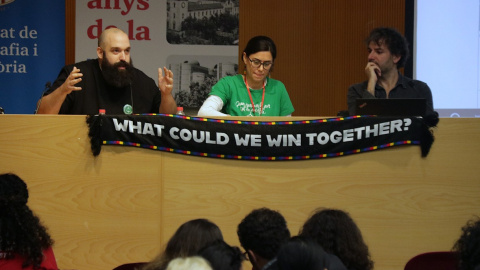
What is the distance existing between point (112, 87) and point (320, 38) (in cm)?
A: 259

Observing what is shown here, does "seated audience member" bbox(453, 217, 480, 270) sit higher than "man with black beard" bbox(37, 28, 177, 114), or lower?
lower

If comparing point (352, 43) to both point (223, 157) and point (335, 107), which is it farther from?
point (223, 157)

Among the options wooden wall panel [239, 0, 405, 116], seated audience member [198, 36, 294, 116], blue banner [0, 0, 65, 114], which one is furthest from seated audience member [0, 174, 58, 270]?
wooden wall panel [239, 0, 405, 116]

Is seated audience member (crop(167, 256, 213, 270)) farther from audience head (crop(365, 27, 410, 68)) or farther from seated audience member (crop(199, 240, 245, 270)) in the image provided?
audience head (crop(365, 27, 410, 68))

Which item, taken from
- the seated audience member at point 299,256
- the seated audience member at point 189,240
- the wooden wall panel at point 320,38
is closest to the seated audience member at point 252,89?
the wooden wall panel at point 320,38

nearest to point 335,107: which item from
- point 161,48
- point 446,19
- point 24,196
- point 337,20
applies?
point 337,20

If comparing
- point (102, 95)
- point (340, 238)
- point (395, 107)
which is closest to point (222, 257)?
point (340, 238)

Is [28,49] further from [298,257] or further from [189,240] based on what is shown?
[298,257]

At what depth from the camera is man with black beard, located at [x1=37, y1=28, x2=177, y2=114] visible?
14.3ft

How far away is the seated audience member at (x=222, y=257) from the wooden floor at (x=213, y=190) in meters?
1.43

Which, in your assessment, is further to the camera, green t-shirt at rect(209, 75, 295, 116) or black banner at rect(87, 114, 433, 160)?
green t-shirt at rect(209, 75, 295, 116)

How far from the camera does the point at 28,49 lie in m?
6.18

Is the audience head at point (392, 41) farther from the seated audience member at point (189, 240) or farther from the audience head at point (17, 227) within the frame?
the audience head at point (17, 227)

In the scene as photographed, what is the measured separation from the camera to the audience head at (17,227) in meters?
2.59
